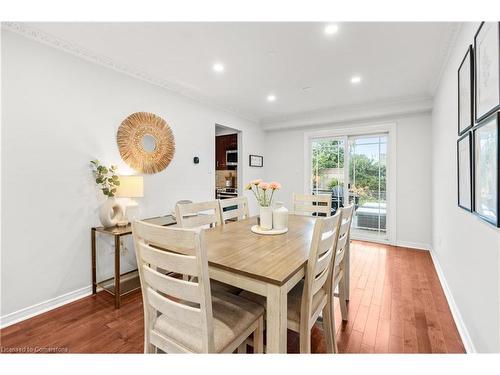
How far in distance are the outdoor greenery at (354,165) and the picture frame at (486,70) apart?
296cm

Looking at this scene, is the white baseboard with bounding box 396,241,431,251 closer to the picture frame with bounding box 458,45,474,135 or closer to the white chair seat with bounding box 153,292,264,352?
the picture frame with bounding box 458,45,474,135

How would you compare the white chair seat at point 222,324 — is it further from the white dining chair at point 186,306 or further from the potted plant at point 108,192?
the potted plant at point 108,192

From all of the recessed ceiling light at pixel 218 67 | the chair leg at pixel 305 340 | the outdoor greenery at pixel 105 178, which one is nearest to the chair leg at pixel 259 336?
the chair leg at pixel 305 340

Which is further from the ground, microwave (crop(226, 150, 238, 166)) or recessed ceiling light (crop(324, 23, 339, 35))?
recessed ceiling light (crop(324, 23, 339, 35))

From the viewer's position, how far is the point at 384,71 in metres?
2.79

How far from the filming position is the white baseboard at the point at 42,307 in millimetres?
1886

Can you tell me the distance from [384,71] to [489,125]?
6.22 ft

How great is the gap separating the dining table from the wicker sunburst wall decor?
5.23 feet

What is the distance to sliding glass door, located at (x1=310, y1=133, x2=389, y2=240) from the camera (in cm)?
425

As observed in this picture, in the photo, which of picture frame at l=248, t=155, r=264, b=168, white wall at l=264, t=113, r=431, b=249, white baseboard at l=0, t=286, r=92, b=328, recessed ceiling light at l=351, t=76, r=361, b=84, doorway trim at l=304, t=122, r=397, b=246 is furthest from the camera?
picture frame at l=248, t=155, r=264, b=168

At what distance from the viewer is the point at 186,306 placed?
1025 millimetres

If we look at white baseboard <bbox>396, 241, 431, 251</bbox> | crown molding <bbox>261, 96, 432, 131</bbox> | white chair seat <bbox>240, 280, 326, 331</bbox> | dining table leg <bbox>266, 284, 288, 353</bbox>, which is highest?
crown molding <bbox>261, 96, 432, 131</bbox>

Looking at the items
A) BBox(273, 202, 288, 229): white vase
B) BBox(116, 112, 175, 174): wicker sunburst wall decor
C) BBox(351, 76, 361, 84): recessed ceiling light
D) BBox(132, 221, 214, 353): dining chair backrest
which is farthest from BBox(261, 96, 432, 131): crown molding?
BBox(132, 221, 214, 353): dining chair backrest

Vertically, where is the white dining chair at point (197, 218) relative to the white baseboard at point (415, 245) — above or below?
above
